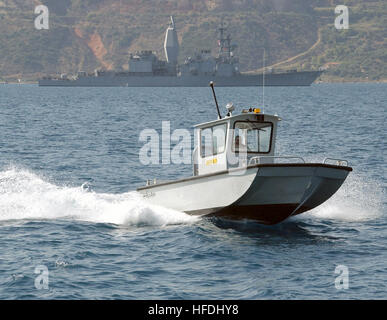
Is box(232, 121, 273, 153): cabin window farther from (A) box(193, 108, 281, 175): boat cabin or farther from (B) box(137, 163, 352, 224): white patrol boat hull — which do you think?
(B) box(137, 163, 352, 224): white patrol boat hull

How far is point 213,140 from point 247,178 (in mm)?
2076

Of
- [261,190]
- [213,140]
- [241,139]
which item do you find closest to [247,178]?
[261,190]

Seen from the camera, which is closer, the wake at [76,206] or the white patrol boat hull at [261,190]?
the white patrol boat hull at [261,190]

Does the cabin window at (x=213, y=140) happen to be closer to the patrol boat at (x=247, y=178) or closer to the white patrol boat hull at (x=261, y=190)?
the patrol boat at (x=247, y=178)

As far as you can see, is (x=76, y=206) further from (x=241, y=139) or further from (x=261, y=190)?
(x=261, y=190)

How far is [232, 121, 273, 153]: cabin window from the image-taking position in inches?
742

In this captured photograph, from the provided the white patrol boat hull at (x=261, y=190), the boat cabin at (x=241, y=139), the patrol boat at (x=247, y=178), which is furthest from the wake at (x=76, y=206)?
the boat cabin at (x=241, y=139)

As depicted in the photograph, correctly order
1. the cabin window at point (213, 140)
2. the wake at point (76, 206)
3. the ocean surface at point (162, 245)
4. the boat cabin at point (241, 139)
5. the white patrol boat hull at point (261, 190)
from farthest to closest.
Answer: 1. the wake at point (76, 206)
2. the cabin window at point (213, 140)
3. the boat cabin at point (241, 139)
4. the white patrol boat hull at point (261, 190)
5. the ocean surface at point (162, 245)

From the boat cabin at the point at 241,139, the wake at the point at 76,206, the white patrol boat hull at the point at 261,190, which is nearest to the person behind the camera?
the white patrol boat hull at the point at 261,190

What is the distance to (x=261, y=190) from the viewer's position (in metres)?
18.0

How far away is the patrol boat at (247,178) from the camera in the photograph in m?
17.8

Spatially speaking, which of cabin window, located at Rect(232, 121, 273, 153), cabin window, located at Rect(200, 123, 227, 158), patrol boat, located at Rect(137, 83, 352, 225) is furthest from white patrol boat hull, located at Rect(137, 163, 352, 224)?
cabin window, located at Rect(232, 121, 273, 153)

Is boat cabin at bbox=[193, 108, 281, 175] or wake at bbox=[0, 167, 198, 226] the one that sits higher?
boat cabin at bbox=[193, 108, 281, 175]

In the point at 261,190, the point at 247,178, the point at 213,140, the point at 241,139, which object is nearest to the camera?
the point at 247,178
